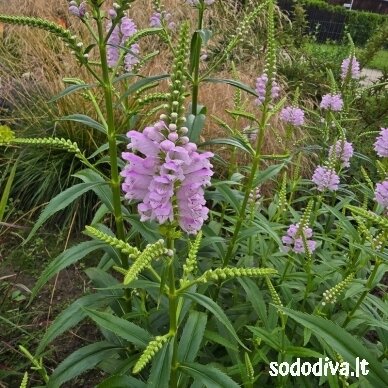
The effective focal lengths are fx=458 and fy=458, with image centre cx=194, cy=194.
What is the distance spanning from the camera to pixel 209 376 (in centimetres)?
173

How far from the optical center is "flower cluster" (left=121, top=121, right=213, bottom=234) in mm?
1464

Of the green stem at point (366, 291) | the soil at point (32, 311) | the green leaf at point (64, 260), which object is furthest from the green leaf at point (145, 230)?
the green stem at point (366, 291)

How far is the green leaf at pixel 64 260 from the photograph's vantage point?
1859 mm

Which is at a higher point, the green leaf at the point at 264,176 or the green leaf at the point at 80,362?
the green leaf at the point at 264,176

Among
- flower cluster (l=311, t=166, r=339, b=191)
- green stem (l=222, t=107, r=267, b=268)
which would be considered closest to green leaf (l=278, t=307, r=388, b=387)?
green stem (l=222, t=107, r=267, b=268)

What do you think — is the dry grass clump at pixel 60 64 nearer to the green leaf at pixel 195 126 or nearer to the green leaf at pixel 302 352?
the green leaf at pixel 195 126

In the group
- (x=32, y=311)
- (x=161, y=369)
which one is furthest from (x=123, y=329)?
(x=32, y=311)

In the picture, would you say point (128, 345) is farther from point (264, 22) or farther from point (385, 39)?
point (264, 22)

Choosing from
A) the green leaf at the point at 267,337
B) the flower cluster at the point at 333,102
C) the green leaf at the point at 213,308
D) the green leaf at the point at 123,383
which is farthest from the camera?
the flower cluster at the point at 333,102

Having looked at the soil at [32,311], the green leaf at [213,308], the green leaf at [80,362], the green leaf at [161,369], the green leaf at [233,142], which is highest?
the green leaf at [233,142]

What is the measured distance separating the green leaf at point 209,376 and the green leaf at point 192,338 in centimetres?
8

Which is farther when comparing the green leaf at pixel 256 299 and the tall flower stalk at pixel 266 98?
the green leaf at pixel 256 299

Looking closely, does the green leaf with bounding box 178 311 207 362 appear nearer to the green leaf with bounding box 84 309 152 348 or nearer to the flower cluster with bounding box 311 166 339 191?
the green leaf with bounding box 84 309 152 348

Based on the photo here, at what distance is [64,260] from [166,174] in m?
0.70
